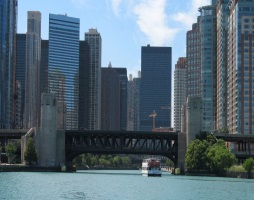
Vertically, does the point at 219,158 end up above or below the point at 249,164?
above

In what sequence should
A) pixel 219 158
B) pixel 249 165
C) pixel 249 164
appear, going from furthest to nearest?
pixel 219 158, pixel 249 165, pixel 249 164

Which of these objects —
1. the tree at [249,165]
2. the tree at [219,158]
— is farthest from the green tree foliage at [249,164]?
the tree at [219,158]

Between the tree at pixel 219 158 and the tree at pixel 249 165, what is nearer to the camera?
the tree at pixel 249 165

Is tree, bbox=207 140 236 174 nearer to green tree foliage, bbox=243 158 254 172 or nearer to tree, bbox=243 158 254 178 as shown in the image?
tree, bbox=243 158 254 178

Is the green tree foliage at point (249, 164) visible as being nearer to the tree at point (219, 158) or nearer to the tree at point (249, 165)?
the tree at point (249, 165)

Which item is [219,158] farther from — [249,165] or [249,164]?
[249,164]

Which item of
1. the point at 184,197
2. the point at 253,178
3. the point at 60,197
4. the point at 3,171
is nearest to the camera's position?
the point at 60,197

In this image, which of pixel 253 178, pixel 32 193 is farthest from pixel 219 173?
pixel 32 193

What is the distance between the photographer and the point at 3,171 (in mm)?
193125

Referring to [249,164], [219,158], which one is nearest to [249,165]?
[249,164]

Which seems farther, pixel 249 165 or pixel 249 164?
pixel 249 165

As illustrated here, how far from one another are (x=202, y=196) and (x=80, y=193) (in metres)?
17.9

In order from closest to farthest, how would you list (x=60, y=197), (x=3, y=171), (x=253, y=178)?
(x=60, y=197), (x=253, y=178), (x=3, y=171)

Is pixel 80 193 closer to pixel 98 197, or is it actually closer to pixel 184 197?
pixel 98 197
